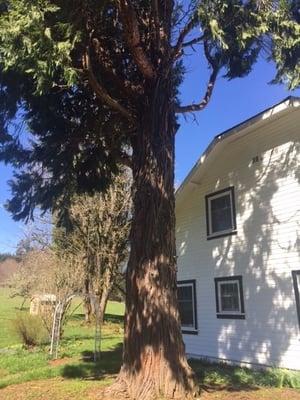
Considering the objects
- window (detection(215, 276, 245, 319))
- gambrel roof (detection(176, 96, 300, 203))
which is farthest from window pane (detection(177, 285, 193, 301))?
gambrel roof (detection(176, 96, 300, 203))

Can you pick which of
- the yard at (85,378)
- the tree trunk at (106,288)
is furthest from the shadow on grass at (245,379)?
the tree trunk at (106,288)

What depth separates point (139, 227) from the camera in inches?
335

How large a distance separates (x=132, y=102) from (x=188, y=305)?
27.5ft

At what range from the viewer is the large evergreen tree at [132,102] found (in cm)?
737

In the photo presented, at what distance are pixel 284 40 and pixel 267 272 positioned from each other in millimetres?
6066

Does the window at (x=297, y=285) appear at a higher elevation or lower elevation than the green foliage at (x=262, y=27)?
lower

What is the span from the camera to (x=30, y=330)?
16.1 metres

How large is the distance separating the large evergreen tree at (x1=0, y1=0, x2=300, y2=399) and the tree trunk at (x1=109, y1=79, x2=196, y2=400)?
0.02m

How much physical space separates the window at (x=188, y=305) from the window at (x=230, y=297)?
1.31 m

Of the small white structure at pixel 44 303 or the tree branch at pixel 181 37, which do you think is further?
the small white structure at pixel 44 303

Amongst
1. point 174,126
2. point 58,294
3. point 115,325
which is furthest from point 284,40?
point 115,325

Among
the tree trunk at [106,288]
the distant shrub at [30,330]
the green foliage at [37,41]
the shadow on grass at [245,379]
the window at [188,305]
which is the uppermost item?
the green foliage at [37,41]

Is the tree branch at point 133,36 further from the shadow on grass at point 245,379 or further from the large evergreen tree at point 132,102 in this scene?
the shadow on grass at point 245,379

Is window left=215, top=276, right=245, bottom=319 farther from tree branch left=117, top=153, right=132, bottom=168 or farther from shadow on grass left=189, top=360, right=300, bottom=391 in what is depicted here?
tree branch left=117, top=153, right=132, bottom=168
